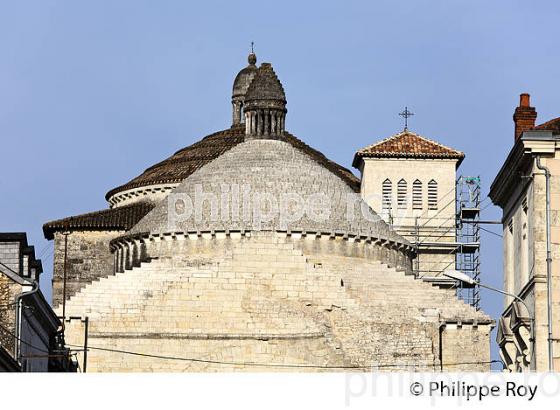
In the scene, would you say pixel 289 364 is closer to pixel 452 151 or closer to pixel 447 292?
pixel 447 292

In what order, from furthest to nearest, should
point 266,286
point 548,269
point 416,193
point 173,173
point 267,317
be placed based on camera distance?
point 173,173 < point 416,193 < point 266,286 < point 267,317 < point 548,269

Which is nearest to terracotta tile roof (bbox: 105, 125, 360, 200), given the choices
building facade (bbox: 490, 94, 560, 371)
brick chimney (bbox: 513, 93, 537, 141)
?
brick chimney (bbox: 513, 93, 537, 141)

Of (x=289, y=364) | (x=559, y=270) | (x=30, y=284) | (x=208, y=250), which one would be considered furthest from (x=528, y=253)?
(x=208, y=250)

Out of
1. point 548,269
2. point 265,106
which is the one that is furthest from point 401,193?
point 548,269

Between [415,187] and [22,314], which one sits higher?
[415,187]

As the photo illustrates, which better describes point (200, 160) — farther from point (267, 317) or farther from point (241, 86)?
point (267, 317)

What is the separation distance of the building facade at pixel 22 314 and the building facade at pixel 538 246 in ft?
39.4

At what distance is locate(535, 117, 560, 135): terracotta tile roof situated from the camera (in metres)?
56.0

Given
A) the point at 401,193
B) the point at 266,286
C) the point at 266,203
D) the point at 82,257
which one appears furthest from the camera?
the point at 401,193

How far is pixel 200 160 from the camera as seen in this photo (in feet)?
362

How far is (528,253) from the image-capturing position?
186ft

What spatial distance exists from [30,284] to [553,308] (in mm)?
13735

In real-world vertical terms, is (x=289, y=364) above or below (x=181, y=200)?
below

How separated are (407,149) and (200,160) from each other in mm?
10612
